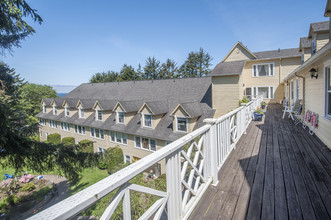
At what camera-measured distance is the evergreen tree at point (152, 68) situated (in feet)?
161

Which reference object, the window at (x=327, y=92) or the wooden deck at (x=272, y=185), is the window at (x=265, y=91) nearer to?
the window at (x=327, y=92)

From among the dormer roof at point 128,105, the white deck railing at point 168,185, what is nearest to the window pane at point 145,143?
the dormer roof at point 128,105

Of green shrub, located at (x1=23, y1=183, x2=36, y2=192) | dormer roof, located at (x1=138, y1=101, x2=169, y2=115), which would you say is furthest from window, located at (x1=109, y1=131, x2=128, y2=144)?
green shrub, located at (x1=23, y1=183, x2=36, y2=192)

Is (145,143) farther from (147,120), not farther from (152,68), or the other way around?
(152,68)

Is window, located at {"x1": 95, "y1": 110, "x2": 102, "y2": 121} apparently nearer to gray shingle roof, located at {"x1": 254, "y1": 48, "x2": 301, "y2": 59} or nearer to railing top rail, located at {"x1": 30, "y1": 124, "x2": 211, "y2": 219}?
gray shingle roof, located at {"x1": 254, "y1": 48, "x2": 301, "y2": 59}

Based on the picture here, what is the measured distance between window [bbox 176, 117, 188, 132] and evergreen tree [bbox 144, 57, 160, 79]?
35.7 m

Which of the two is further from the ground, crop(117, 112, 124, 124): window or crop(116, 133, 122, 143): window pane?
crop(117, 112, 124, 124): window

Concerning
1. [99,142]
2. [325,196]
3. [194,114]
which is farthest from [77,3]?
[325,196]

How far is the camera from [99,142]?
67.4 ft

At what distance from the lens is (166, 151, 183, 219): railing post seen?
6.11 feet

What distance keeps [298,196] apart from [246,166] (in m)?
1.19

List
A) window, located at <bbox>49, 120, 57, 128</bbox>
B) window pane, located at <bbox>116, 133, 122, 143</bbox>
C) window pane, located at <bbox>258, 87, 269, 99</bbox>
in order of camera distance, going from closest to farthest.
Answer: window pane, located at <bbox>116, 133, 122, 143</bbox> → window pane, located at <bbox>258, 87, 269, 99</bbox> → window, located at <bbox>49, 120, 57, 128</bbox>

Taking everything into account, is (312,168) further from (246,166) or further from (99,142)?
(99,142)

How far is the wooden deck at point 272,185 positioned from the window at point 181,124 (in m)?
9.52
